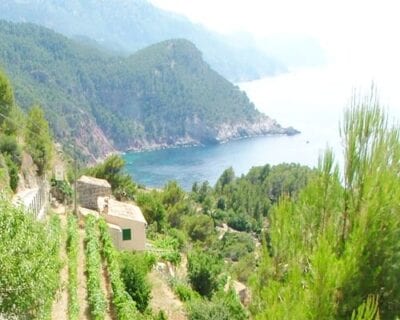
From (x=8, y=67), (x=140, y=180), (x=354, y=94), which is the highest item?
(x=8, y=67)

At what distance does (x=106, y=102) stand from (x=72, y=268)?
175084 millimetres

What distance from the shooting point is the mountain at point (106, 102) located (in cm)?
15375

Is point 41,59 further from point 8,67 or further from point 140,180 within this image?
point 140,180

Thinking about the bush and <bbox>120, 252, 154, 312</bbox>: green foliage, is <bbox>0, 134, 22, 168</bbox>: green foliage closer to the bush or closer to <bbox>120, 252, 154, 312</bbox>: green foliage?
<bbox>120, 252, 154, 312</bbox>: green foliage

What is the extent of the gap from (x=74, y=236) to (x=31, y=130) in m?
16.0

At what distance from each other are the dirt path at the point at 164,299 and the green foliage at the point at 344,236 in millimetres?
10654

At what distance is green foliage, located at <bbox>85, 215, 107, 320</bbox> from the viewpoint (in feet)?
52.1

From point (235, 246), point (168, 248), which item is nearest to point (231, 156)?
point (235, 246)

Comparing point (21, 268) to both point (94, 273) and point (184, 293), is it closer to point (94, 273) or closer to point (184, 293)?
point (94, 273)

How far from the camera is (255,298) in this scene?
25.2 ft

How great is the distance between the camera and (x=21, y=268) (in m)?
8.38

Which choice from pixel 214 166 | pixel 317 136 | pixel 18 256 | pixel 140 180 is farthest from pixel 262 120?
pixel 18 256

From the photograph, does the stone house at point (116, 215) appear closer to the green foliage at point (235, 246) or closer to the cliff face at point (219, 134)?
the green foliage at point (235, 246)

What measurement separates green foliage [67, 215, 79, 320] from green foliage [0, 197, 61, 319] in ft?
19.7
